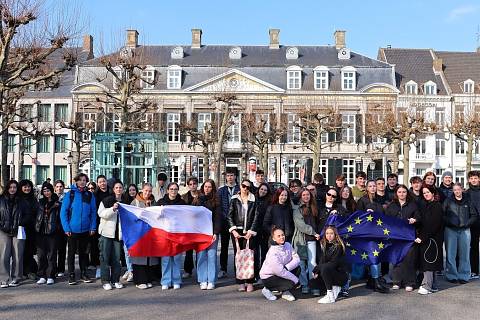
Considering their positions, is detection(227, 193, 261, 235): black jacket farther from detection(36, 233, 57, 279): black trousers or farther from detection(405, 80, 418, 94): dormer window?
detection(405, 80, 418, 94): dormer window

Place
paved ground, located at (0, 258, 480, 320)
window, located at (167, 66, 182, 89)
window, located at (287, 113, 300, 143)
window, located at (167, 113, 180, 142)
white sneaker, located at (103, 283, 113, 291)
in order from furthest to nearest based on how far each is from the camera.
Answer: window, located at (167, 66, 182, 89)
window, located at (167, 113, 180, 142)
window, located at (287, 113, 300, 143)
white sneaker, located at (103, 283, 113, 291)
paved ground, located at (0, 258, 480, 320)

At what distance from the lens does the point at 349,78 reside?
52.3m

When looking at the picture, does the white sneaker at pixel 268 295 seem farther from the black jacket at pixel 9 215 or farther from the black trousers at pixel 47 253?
the black jacket at pixel 9 215

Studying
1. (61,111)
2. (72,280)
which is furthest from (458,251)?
(61,111)

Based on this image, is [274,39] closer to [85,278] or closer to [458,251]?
[458,251]

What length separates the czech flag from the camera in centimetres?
948

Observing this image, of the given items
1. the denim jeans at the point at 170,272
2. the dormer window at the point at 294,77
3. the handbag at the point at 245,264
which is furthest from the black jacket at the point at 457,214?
the dormer window at the point at 294,77

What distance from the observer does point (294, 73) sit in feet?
172

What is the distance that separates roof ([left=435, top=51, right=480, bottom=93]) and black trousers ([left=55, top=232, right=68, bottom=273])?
163 feet

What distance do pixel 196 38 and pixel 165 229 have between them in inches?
1900

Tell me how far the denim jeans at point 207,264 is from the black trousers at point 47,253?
8.21 ft

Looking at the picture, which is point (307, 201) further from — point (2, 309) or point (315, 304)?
point (2, 309)

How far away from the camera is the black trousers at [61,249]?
1012 centimetres

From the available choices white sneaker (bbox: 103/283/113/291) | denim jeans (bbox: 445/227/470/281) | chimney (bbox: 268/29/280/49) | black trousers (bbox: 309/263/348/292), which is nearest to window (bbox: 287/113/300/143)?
chimney (bbox: 268/29/280/49)
